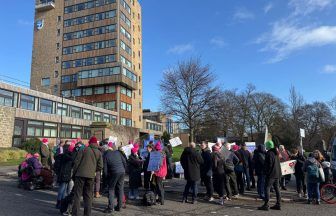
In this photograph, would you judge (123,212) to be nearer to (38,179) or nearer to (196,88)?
(38,179)

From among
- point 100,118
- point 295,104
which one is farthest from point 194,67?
point 100,118

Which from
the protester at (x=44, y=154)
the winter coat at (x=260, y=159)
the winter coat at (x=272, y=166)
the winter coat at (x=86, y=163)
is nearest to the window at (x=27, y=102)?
the protester at (x=44, y=154)

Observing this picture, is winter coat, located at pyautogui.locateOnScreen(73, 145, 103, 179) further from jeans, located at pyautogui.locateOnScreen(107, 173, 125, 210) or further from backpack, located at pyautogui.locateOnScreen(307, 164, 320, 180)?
backpack, located at pyautogui.locateOnScreen(307, 164, 320, 180)

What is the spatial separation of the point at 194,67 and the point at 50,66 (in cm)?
3782

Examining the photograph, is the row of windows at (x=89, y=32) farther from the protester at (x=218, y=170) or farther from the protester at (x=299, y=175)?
the protester at (x=218, y=170)

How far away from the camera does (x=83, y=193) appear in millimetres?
8055

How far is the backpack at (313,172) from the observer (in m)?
10.5

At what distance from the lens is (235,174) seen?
40.9 feet

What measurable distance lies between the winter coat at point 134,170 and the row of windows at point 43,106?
28.2 meters

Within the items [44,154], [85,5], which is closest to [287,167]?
[44,154]

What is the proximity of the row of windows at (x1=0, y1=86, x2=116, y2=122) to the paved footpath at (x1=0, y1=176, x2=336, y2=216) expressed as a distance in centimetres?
2632

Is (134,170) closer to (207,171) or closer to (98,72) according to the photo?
(207,171)

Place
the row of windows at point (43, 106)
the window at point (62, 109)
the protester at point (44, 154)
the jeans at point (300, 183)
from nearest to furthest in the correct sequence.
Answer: the jeans at point (300, 183) < the protester at point (44, 154) < the row of windows at point (43, 106) < the window at point (62, 109)

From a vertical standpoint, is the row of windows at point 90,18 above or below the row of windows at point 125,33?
above
